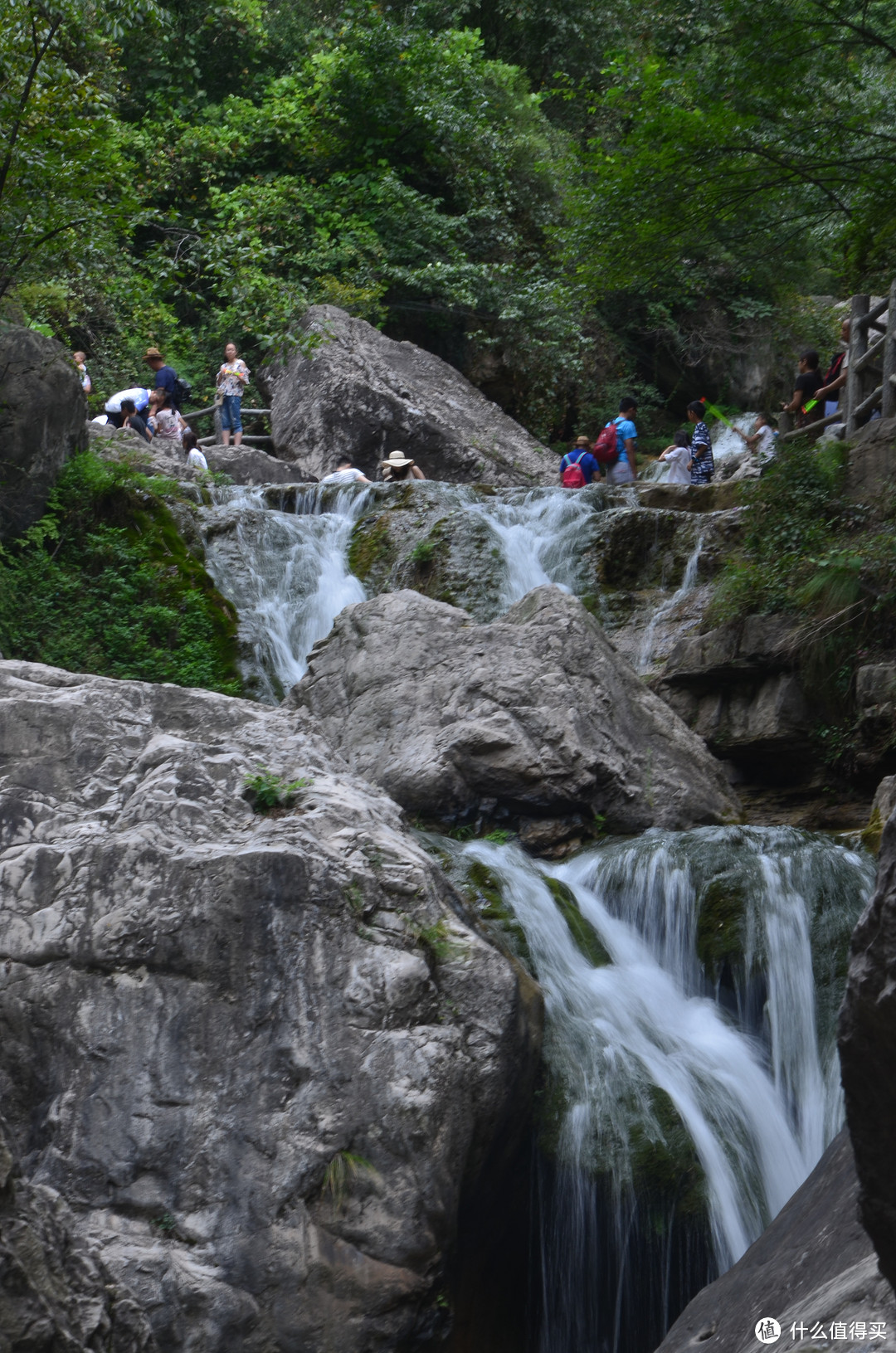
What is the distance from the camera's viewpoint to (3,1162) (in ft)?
9.75

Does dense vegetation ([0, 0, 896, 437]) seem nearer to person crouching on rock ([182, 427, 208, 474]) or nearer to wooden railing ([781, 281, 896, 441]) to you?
wooden railing ([781, 281, 896, 441])

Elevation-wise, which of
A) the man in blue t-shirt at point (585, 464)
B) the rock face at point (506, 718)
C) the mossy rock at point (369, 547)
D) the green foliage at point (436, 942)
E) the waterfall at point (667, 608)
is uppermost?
the man in blue t-shirt at point (585, 464)

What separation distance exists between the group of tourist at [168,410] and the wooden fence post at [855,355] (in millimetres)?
7945

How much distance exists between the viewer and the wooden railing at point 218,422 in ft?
62.0

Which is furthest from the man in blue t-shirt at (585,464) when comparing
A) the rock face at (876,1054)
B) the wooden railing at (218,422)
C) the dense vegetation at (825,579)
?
the rock face at (876,1054)

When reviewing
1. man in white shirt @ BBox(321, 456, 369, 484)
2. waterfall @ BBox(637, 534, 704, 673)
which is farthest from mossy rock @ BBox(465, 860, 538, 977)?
man in white shirt @ BBox(321, 456, 369, 484)

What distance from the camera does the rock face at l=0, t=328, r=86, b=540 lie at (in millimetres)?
11445

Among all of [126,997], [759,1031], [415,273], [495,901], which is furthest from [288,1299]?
[415,273]

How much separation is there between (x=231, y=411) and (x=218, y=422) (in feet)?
2.27

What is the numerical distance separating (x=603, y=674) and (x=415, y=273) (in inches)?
629

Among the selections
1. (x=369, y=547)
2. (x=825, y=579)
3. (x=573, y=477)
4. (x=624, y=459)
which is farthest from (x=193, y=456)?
(x=825, y=579)

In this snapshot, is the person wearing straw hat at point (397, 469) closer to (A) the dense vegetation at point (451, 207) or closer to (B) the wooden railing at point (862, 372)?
(A) the dense vegetation at point (451, 207)

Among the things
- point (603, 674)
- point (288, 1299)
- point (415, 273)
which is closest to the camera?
point (288, 1299)

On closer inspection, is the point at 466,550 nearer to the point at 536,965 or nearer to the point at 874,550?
the point at 874,550
